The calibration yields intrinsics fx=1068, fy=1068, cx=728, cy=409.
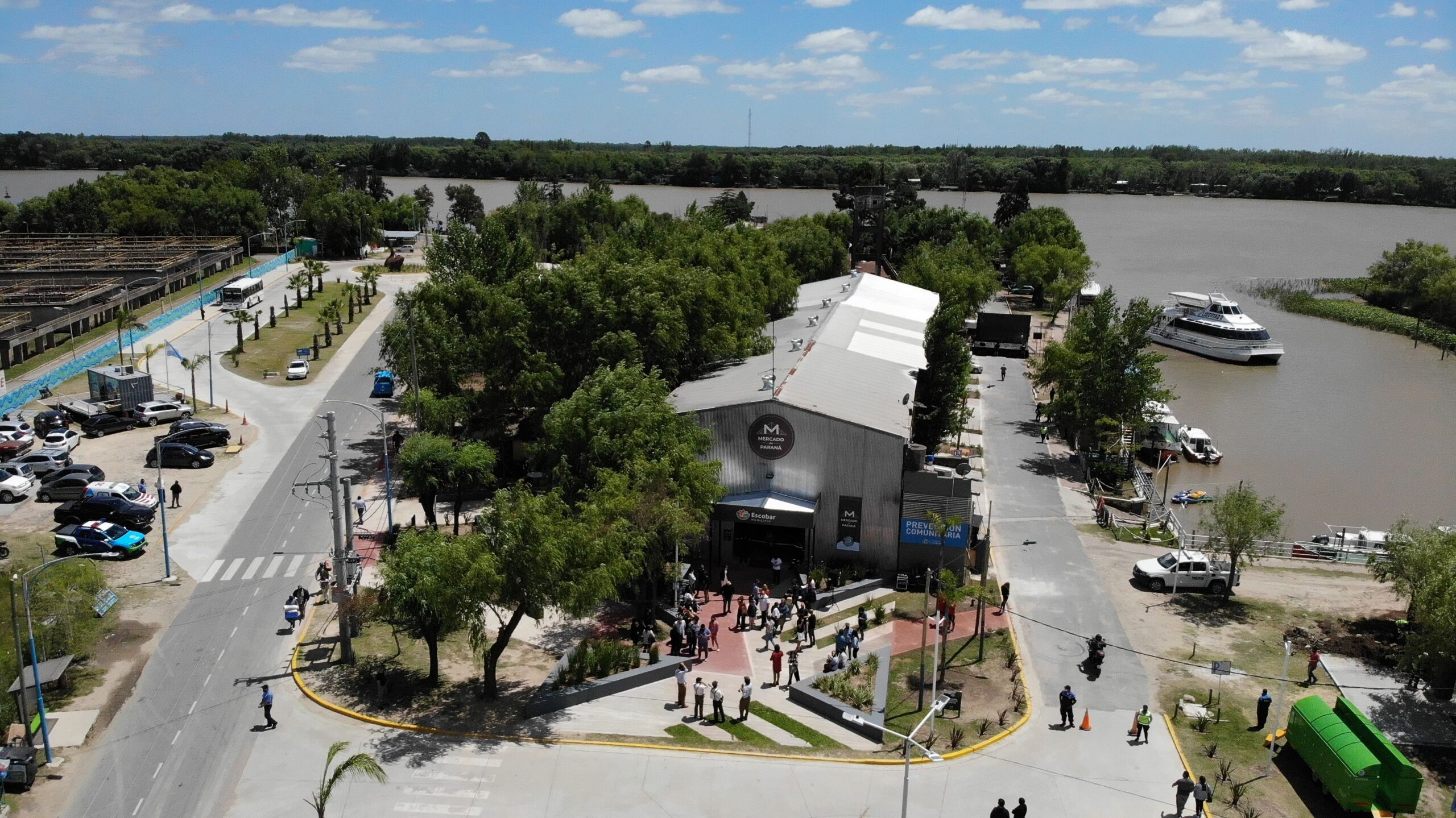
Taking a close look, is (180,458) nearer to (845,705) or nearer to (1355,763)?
(845,705)

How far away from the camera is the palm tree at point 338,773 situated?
2061cm

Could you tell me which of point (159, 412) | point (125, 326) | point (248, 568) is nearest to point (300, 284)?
point (125, 326)

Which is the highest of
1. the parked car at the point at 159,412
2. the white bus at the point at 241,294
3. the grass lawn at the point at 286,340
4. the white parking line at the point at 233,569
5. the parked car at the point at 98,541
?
the white bus at the point at 241,294

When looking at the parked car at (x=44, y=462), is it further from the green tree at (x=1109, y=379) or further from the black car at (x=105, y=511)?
the green tree at (x=1109, y=379)

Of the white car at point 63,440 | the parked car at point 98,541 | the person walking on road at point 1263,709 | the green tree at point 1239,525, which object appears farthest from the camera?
the white car at point 63,440

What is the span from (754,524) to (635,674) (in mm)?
8991

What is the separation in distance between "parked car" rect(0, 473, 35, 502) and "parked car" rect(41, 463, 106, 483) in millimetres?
638

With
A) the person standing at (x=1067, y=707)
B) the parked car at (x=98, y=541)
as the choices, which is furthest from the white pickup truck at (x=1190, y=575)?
the parked car at (x=98, y=541)

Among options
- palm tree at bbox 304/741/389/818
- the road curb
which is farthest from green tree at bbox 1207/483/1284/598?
palm tree at bbox 304/741/389/818

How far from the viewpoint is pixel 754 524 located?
3769 cm

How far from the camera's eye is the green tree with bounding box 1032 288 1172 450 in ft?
166

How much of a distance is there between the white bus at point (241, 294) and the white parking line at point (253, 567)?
50.8 metres

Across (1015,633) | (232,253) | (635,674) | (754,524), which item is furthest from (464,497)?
(232,253)

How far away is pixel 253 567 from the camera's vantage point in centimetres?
3791
